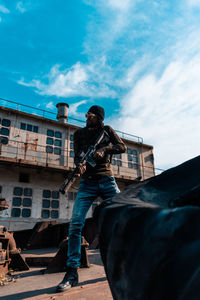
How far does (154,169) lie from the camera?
18.4 m

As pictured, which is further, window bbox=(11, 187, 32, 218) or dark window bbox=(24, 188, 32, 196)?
dark window bbox=(24, 188, 32, 196)

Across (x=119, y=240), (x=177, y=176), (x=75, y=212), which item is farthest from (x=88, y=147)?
(x=119, y=240)

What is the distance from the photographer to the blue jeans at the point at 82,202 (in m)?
2.26

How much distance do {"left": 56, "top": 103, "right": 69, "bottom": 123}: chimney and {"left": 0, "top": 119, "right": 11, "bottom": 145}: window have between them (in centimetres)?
439

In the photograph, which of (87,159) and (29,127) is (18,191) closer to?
(29,127)

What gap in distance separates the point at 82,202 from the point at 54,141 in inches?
506

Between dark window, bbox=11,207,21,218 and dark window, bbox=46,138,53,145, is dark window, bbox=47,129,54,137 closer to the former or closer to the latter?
dark window, bbox=46,138,53,145

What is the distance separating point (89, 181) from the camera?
2559 millimetres

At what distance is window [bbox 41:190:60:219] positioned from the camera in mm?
12719

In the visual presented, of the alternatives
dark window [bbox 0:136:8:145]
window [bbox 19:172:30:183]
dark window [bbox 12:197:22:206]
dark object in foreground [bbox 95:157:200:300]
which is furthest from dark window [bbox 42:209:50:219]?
dark object in foreground [bbox 95:157:200:300]

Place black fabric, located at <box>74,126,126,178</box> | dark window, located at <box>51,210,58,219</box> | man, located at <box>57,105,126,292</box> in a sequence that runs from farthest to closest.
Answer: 1. dark window, located at <box>51,210,58,219</box>
2. black fabric, located at <box>74,126,126,178</box>
3. man, located at <box>57,105,126,292</box>

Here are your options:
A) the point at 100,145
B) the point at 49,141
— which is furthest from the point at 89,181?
the point at 49,141

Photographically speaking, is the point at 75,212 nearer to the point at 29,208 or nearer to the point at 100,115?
the point at 100,115

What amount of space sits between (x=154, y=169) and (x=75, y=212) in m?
16.8
